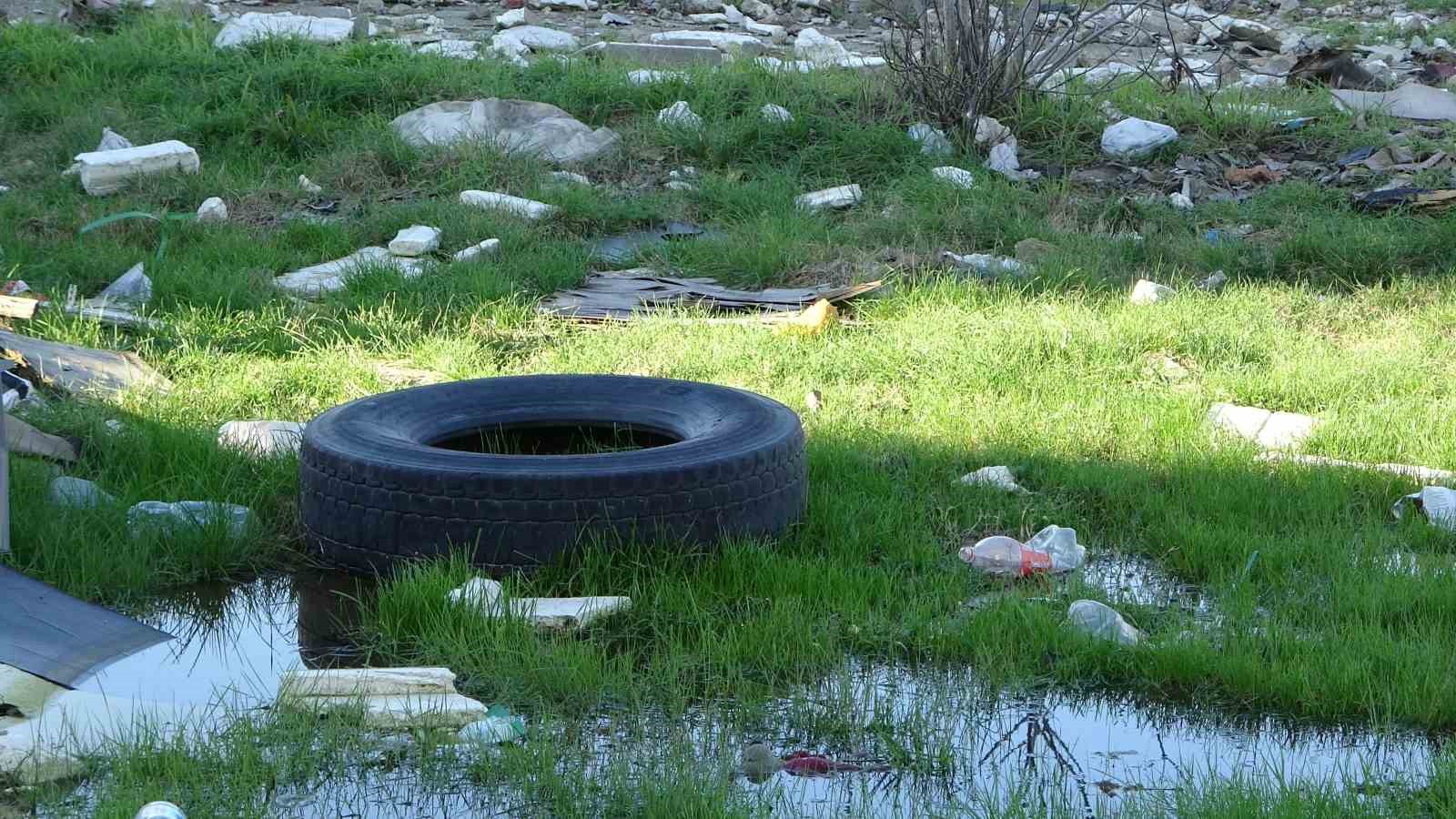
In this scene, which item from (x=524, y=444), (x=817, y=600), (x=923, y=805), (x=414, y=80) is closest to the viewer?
(x=923, y=805)

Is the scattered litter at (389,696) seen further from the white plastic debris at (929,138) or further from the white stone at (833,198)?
the white plastic debris at (929,138)

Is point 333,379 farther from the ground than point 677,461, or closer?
closer

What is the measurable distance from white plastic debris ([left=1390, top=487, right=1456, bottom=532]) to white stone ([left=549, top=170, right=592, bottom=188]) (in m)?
4.73

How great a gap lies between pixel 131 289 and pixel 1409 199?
589 centimetres

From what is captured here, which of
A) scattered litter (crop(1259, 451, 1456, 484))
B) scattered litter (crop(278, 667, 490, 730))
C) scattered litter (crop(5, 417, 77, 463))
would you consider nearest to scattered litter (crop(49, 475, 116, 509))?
scattered litter (crop(5, 417, 77, 463))

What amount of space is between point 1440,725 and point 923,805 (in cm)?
107

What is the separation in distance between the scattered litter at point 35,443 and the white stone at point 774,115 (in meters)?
4.94

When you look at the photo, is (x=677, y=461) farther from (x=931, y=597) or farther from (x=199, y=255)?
(x=199, y=255)

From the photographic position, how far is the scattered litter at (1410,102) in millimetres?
9789

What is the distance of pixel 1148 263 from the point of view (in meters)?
6.65

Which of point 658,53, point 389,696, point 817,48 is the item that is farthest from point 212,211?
point 817,48

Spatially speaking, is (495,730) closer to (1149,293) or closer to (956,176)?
(1149,293)

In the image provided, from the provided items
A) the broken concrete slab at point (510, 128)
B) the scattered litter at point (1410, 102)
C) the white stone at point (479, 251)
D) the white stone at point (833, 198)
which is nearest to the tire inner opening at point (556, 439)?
the white stone at point (479, 251)

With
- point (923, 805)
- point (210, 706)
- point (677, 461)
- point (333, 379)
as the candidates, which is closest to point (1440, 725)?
point (923, 805)
